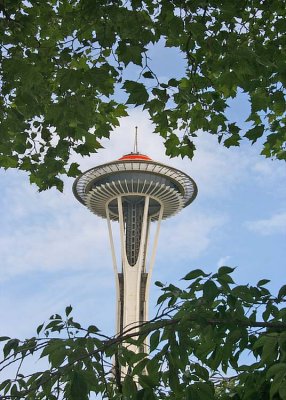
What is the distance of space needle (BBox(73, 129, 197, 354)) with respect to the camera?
59.8 metres

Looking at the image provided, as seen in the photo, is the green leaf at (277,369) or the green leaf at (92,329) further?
the green leaf at (92,329)

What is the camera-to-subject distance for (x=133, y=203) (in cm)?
6644

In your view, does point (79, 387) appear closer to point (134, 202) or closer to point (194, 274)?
point (194, 274)

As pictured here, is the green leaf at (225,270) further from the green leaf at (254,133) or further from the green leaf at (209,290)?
the green leaf at (254,133)

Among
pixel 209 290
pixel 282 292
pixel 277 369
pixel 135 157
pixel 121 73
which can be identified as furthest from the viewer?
pixel 135 157

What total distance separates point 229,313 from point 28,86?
3.34 m

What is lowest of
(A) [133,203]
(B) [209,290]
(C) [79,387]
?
(C) [79,387]

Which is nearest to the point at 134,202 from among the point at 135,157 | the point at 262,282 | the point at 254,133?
the point at 135,157

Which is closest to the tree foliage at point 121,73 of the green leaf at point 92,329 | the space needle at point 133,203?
the green leaf at point 92,329

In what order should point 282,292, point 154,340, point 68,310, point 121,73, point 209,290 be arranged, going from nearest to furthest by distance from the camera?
point 209,290 → point 154,340 → point 68,310 → point 282,292 → point 121,73

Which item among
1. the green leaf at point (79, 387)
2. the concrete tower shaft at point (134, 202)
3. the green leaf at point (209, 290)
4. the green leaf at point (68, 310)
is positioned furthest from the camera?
the concrete tower shaft at point (134, 202)

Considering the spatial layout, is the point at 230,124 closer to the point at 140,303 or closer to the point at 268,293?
the point at 268,293

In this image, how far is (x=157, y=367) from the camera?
2.90 meters

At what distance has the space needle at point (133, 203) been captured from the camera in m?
59.8
